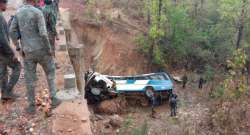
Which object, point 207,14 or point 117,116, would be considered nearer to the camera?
point 117,116

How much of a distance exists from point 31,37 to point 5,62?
114 cm

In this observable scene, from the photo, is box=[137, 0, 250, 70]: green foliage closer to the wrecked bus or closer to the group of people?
the wrecked bus

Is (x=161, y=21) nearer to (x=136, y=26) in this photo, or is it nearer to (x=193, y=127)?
(x=136, y=26)

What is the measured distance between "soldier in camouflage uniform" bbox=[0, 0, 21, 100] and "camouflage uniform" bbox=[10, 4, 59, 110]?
53cm

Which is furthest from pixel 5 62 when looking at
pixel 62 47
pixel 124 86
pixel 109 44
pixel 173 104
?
pixel 109 44

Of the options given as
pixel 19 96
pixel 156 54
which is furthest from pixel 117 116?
pixel 19 96

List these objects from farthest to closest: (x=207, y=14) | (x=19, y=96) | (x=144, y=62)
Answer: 1. (x=207, y=14)
2. (x=144, y=62)
3. (x=19, y=96)

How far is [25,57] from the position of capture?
6402 mm

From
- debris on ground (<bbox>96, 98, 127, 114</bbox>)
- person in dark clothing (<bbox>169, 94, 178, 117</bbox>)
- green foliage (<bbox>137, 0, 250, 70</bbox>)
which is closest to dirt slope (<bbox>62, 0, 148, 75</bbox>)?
green foliage (<bbox>137, 0, 250, 70</bbox>)

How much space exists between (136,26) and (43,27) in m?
16.4

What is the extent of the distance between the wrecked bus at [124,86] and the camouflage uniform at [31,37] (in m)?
9.10

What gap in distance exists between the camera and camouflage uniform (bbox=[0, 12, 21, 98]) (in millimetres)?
6812

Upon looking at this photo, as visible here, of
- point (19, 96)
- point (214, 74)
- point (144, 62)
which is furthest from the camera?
point (144, 62)

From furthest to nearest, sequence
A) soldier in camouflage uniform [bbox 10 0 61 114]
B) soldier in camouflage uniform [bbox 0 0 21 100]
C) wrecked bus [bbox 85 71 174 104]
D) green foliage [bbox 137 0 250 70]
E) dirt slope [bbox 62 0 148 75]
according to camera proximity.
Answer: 1. dirt slope [bbox 62 0 148 75]
2. green foliage [bbox 137 0 250 70]
3. wrecked bus [bbox 85 71 174 104]
4. soldier in camouflage uniform [bbox 0 0 21 100]
5. soldier in camouflage uniform [bbox 10 0 61 114]
